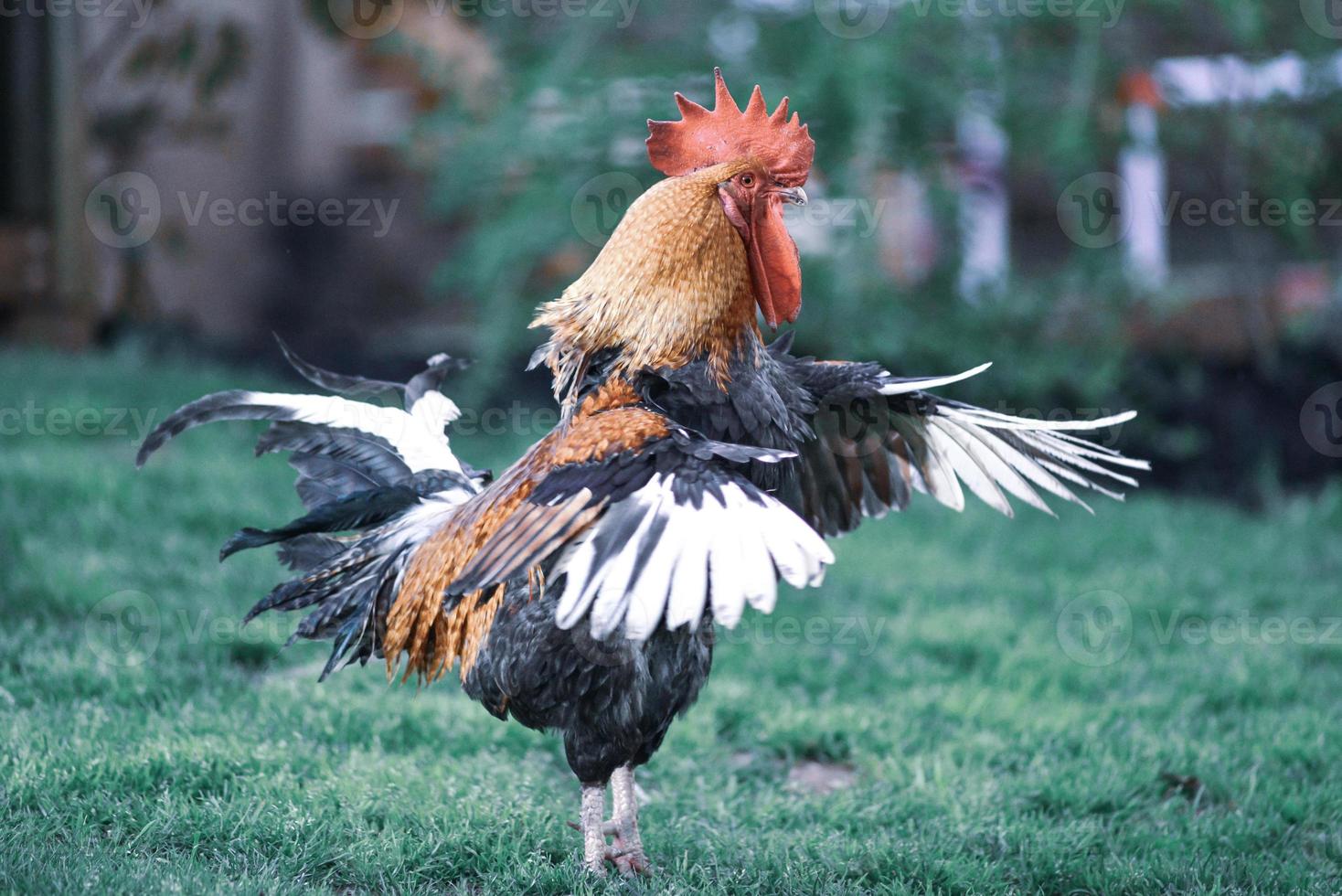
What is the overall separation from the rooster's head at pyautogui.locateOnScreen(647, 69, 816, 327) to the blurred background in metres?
3.13

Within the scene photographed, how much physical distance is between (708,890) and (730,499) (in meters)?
1.12

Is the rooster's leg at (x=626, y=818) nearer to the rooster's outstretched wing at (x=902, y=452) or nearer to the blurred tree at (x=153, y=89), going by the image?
the rooster's outstretched wing at (x=902, y=452)

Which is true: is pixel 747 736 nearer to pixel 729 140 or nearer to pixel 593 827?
pixel 593 827

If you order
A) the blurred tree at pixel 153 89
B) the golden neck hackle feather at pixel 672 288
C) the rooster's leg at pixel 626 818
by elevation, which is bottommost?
the rooster's leg at pixel 626 818

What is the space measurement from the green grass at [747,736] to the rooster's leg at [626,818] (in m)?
0.11

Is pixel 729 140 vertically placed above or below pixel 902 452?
above

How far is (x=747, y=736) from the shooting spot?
4.31m

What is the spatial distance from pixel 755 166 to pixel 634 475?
0.93 metres

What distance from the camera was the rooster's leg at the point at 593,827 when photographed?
10.2 feet

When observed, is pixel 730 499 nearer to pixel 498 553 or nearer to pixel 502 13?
pixel 498 553

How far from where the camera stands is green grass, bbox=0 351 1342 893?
3.21 metres

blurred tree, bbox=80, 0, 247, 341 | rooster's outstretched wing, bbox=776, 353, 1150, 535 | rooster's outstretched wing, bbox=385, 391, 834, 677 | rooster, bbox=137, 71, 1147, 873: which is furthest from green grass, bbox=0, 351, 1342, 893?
blurred tree, bbox=80, 0, 247, 341

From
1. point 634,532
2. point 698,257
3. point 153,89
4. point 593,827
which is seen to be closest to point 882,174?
point 698,257

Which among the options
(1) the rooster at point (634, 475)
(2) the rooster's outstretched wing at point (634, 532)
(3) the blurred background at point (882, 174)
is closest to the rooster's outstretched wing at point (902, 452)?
(1) the rooster at point (634, 475)
